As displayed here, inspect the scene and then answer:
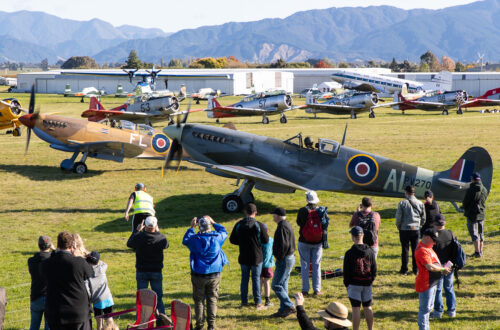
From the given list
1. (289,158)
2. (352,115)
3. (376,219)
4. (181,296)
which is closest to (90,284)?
(181,296)

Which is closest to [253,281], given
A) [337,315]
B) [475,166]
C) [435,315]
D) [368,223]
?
[368,223]

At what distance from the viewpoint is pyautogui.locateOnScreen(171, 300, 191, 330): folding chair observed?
6384 millimetres

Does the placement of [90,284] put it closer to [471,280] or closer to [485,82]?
[471,280]

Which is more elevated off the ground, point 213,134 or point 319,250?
point 213,134

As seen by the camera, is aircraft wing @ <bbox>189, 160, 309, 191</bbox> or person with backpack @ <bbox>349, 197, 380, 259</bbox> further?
aircraft wing @ <bbox>189, 160, 309, 191</bbox>

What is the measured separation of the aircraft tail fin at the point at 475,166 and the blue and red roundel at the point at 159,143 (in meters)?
11.6

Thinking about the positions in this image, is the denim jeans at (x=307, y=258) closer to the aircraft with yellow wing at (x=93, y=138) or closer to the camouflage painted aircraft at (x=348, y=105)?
the aircraft with yellow wing at (x=93, y=138)

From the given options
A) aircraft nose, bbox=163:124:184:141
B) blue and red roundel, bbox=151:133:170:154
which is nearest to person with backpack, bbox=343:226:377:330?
aircraft nose, bbox=163:124:184:141

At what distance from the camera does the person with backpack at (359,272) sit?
7.11m

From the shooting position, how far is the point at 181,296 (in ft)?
29.6

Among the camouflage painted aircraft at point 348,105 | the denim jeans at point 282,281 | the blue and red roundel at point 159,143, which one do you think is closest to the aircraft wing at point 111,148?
the blue and red roundel at point 159,143

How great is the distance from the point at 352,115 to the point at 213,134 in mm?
29840

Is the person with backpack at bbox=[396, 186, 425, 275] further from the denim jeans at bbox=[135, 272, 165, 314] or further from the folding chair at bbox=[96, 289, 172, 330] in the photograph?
the folding chair at bbox=[96, 289, 172, 330]

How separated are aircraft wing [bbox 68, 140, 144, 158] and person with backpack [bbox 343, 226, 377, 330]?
14.9m
